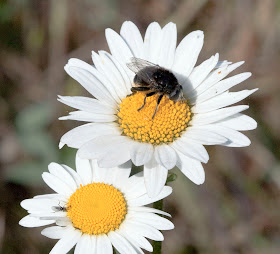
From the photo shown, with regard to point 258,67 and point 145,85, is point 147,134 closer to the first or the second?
point 145,85

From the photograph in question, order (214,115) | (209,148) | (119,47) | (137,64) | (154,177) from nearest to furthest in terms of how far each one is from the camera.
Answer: (154,177) < (214,115) < (137,64) < (119,47) < (209,148)

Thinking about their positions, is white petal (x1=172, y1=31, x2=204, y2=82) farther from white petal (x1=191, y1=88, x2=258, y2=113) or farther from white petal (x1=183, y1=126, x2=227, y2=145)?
white petal (x1=183, y1=126, x2=227, y2=145)

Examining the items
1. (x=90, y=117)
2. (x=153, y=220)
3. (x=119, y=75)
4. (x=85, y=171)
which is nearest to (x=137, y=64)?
(x=119, y=75)

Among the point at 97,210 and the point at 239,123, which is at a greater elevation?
the point at 239,123

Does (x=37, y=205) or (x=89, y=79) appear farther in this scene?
(x=89, y=79)

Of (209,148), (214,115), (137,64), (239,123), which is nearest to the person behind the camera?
(239,123)

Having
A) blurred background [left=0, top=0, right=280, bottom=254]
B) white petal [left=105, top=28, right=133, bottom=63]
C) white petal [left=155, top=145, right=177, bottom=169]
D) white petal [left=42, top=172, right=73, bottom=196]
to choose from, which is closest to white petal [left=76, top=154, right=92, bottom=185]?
white petal [left=42, top=172, right=73, bottom=196]

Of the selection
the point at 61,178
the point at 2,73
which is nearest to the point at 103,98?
the point at 61,178

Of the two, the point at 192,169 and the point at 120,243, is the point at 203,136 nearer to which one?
the point at 192,169
